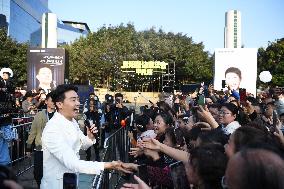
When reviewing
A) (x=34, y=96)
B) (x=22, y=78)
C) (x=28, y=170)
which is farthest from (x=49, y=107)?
(x=22, y=78)

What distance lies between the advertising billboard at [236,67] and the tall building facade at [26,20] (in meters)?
38.5

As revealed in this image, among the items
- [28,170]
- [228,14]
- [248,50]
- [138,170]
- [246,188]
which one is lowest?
[28,170]

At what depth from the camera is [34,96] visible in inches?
619

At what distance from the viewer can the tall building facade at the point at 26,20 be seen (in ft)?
241

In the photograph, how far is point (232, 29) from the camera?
37031 mm

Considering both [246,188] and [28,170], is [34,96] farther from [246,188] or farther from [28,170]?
[246,188]

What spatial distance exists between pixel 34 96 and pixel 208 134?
12.4m

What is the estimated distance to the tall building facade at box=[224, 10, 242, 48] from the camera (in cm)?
3709

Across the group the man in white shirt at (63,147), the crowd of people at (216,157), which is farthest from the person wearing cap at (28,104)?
the man in white shirt at (63,147)

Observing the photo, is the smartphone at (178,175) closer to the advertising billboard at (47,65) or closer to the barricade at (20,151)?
the barricade at (20,151)

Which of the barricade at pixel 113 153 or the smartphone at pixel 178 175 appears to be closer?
the smartphone at pixel 178 175

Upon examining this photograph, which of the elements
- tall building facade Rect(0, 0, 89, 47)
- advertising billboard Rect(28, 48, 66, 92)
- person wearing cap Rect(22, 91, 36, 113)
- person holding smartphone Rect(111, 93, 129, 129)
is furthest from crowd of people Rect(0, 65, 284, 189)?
tall building facade Rect(0, 0, 89, 47)

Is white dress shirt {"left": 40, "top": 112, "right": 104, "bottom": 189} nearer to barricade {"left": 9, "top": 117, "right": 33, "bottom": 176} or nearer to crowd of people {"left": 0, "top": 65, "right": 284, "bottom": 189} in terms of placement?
crowd of people {"left": 0, "top": 65, "right": 284, "bottom": 189}

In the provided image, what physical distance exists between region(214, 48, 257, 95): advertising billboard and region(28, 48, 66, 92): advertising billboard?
9586 millimetres
